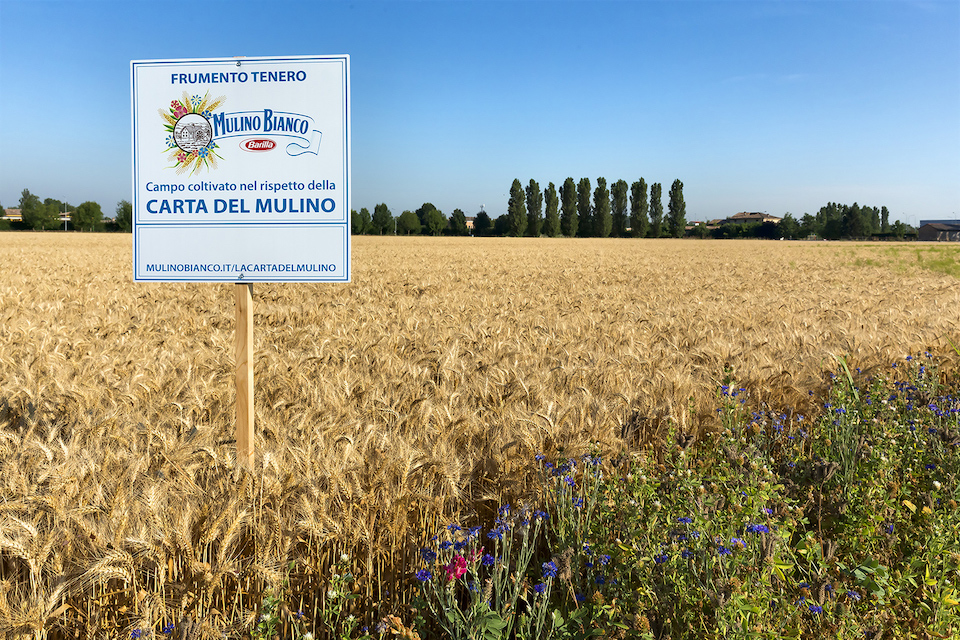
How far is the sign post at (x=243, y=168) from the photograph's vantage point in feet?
9.73

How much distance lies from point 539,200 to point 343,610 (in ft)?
317

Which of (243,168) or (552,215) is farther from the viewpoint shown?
(552,215)

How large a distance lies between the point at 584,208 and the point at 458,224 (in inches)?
837

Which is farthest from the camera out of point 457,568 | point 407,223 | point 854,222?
point 854,222

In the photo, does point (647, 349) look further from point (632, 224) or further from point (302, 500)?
point (632, 224)

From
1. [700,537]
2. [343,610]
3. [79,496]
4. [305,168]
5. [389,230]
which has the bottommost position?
[343,610]

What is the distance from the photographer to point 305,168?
2.99 m

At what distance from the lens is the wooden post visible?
281 centimetres

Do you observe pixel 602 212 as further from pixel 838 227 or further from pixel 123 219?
pixel 123 219

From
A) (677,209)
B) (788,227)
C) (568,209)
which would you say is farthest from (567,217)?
(788,227)

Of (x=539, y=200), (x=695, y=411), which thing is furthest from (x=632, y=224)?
(x=695, y=411)

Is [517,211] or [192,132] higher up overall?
[517,211]

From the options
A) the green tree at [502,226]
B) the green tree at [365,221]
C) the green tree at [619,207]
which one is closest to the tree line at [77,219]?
the green tree at [365,221]

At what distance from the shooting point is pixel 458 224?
98312mm
